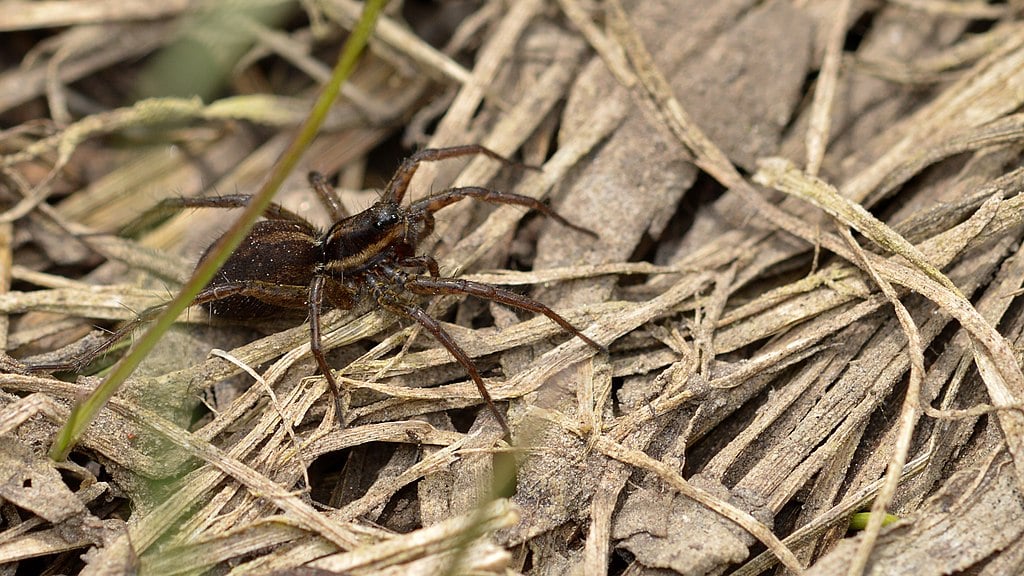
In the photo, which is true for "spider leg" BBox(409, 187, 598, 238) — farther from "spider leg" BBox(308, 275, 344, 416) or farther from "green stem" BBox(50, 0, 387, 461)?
"green stem" BBox(50, 0, 387, 461)

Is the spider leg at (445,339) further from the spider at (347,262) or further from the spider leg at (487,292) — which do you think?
the spider leg at (487,292)

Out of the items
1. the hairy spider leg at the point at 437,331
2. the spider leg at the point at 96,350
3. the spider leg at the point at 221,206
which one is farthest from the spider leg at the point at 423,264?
the spider leg at the point at 96,350

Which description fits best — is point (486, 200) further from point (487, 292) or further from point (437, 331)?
point (437, 331)

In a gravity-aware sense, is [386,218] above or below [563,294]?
above

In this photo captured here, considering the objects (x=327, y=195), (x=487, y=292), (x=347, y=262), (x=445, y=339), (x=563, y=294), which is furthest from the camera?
(x=327, y=195)

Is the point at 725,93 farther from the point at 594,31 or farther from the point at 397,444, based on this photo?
the point at 397,444

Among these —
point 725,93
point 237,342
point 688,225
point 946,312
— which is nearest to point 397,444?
point 237,342

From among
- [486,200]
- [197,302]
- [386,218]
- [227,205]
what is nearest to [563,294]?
[486,200]
